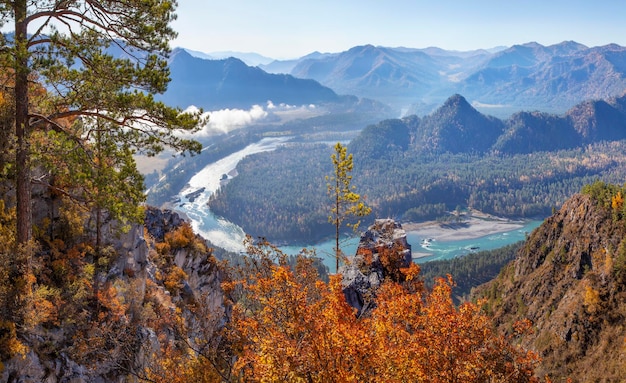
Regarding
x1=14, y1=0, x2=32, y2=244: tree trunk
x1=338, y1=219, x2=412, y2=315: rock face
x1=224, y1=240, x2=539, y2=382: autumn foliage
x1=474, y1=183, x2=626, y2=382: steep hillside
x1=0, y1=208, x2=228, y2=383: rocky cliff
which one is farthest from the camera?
x1=474, y1=183, x2=626, y2=382: steep hillside

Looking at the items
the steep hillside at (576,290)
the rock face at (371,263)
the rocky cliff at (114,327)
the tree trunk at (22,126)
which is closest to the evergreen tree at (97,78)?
the tree trunk at (22,126)

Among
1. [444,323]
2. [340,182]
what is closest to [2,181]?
[444,323]

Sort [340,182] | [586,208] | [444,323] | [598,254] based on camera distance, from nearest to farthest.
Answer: [444,323], [340,182], [598,254], [586,208]

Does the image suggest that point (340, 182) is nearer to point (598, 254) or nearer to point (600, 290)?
point (600, 290)

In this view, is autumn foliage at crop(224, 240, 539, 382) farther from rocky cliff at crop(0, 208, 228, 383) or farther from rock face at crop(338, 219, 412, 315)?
rock face at crop(338, 219, 412, 315)

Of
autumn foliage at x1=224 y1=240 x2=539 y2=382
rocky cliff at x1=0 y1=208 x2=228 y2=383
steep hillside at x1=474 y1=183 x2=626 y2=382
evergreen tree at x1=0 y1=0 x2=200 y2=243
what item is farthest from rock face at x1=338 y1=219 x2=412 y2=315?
steep hillside at x1=474 y1=183 x2=626 y2=382

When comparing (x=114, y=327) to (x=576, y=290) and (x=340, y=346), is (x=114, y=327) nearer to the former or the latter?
(x=340, y=346)
